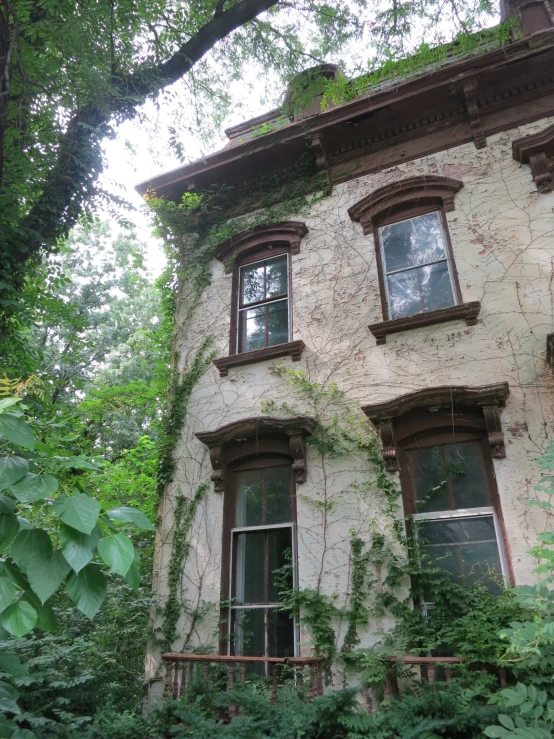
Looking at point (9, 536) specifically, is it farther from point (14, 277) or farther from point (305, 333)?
point (305, 333)

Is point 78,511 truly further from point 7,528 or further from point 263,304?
point 263,304

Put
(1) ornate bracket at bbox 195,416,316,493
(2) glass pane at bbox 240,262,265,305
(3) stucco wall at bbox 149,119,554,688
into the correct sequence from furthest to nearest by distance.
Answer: (2) glass pane at bbox 240,262,265,305 → (1) ornate bracket at bbox 195,416,316,493 → (3) stucco wall at bbox 149,119,554,688

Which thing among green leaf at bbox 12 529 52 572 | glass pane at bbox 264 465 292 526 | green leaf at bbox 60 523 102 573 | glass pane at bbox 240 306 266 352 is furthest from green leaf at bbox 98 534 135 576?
glass pane at bbox 240 306 266 352

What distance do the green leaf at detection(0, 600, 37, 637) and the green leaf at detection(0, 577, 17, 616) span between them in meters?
0.05

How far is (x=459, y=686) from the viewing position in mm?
4059

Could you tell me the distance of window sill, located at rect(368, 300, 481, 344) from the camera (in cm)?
582

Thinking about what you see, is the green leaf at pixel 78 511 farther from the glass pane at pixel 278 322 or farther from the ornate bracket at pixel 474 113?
the ornate bracket at pixel 474 113

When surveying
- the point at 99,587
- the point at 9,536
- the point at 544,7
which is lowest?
the point at 99,587

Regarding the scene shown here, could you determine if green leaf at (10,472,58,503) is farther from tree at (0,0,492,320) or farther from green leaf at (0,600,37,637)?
tree at (0,0,492,320)

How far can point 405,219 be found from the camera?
Result: 697 centimetres

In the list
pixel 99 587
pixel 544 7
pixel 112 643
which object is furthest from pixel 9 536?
→ pixel 544 7

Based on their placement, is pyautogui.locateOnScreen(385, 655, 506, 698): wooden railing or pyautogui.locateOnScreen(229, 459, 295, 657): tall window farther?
pyautogui.locateOnScreen(229, 459, 295, 657): tall window

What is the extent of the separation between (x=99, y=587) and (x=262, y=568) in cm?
490

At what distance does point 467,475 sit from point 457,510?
375 mm
